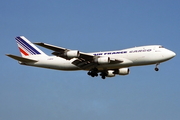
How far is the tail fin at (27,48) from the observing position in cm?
5681

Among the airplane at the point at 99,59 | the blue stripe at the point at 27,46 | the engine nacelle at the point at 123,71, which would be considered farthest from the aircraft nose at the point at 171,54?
the blue stripe at the point at 27,46

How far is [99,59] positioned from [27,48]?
1485 cm

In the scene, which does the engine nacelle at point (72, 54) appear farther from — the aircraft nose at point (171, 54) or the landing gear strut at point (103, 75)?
the aircraft nose at point (171, 54)

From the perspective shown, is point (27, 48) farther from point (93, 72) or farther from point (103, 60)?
point (103, 60)

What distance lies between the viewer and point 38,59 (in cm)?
5531

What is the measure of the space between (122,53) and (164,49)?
20.4 feet

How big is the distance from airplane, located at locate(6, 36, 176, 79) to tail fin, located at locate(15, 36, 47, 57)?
1.89m

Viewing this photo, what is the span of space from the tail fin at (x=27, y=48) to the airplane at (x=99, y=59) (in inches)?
74.4

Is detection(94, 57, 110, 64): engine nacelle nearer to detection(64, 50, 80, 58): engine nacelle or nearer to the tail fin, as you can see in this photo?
detection(64, 50, 80, 58): engine nacelle

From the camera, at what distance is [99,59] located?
163 ft

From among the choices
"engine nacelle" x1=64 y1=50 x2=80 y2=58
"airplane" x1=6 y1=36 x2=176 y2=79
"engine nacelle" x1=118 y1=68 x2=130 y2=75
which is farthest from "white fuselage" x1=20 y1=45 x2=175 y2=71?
"engine nacelle" x1=118 y1=68 x2=130 y2=75

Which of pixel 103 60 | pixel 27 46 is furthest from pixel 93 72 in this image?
pixel 27 46

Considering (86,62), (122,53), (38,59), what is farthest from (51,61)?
(122,53)

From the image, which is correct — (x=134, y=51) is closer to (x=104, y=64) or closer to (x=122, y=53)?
(x=122, y=53)
